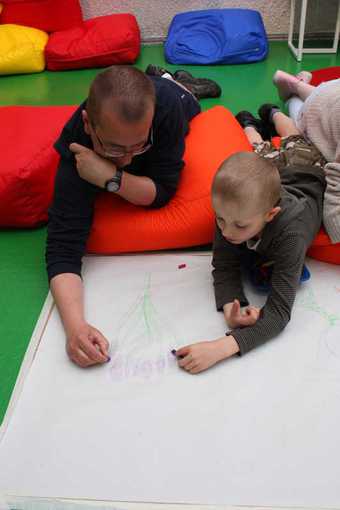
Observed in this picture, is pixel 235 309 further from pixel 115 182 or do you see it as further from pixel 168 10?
pixel 168 10

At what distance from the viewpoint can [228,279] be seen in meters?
1.24

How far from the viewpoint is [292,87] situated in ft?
6.49

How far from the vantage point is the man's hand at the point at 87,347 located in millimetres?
1092

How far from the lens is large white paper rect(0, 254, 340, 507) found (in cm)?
89

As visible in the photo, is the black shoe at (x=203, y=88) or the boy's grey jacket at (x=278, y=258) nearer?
the boy's grey jacket at (x=278, y=258)

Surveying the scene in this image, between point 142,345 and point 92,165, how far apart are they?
0.47 m

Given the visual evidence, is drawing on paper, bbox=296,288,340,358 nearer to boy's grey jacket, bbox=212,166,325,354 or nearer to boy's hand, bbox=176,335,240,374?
boy's grey jacket, bbox=212,166,325,354

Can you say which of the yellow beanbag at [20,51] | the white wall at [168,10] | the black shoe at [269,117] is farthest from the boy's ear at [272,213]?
the white wall at [168,10]

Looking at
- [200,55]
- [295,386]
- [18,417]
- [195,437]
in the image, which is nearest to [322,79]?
[200,55]

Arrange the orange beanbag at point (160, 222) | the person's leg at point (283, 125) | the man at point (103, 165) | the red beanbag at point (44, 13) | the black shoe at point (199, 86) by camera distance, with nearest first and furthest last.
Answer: the man at point (103, 165), the orange beanbag at point (160, 222), the person's leg at point (283, 125), the black shoe at point (199, 86), the red beanbag at point (44, 13)

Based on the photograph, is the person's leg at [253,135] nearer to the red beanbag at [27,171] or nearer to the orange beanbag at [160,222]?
the orange beanbag at [160,222]

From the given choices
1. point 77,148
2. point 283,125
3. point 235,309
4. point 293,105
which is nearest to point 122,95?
point 77,148

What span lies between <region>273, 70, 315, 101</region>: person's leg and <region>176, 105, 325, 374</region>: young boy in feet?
2.34

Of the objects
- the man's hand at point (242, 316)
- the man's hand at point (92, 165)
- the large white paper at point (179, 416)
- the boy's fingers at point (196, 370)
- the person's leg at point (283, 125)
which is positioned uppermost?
the man's hand at point (92, 165)
